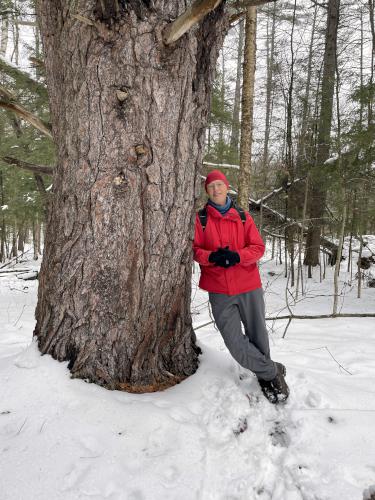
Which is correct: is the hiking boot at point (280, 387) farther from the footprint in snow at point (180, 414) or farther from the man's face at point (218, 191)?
the man's face at point (218, 191)

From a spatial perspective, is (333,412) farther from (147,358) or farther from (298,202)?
(298,202)

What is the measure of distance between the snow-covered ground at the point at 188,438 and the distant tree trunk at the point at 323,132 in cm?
596

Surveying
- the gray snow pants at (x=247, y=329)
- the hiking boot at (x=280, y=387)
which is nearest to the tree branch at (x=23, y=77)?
the gray snow pants at (x=247, y=329)

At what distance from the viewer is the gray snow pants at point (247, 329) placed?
2.42 meters

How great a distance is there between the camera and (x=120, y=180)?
2127 mm

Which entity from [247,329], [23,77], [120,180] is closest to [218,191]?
[120,180]

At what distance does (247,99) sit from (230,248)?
3647 millimetres

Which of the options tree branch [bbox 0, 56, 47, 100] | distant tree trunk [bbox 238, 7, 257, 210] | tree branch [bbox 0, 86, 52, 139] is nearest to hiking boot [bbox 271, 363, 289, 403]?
tree branch [bbox 0, 86, 52, 139]

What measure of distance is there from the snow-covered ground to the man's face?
1.33m

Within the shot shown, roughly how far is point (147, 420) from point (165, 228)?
122 cm

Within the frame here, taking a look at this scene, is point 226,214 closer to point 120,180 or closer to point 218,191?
point 218,191

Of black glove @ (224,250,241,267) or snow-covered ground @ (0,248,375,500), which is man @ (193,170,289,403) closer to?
black glove @ (224,250,241,267)

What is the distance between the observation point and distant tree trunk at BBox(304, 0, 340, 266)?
808 cm

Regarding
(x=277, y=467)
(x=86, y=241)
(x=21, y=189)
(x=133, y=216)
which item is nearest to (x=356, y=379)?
(x=277, y=467)
